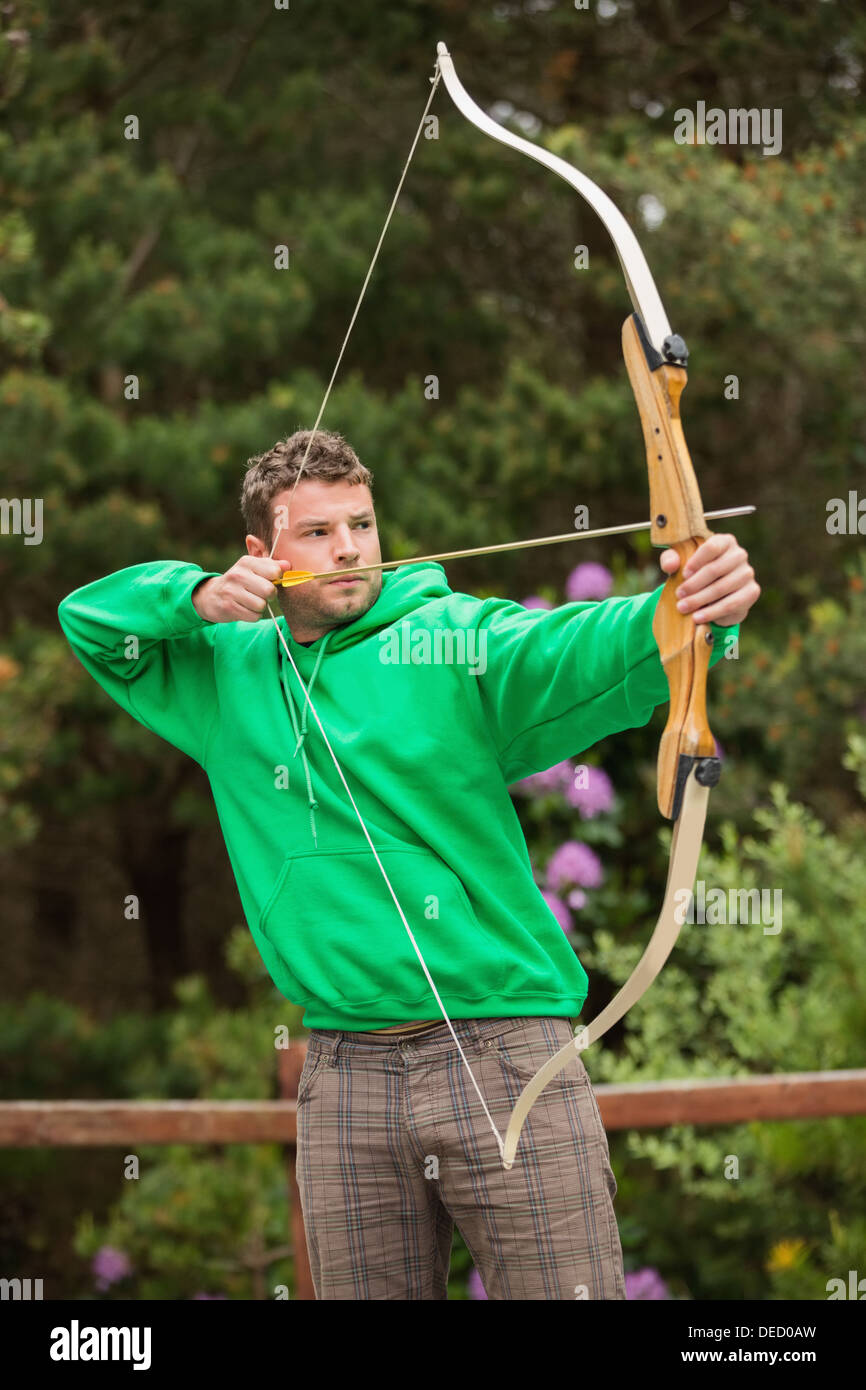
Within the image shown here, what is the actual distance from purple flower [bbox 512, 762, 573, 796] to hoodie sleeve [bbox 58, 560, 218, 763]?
Result: 1705 mm

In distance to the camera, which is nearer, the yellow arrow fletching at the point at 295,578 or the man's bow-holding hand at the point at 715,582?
the man's bow-holding hand at the point at 715,582

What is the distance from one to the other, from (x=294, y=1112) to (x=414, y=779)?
1324mm

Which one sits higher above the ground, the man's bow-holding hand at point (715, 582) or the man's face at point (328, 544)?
the man's face at point (328, 544)

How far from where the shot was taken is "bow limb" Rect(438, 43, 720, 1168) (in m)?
1.27

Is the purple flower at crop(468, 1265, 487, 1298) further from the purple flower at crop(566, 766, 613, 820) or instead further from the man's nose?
the man's nose

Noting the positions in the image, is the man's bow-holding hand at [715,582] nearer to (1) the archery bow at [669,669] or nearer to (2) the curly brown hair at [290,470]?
(1) the archery bow at [669,669]

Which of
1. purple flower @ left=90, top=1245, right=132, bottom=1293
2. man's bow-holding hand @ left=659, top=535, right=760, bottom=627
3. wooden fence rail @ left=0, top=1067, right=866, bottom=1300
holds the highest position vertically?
man's bow-holding hand @ left=659, top=535, right=760, bottom=627

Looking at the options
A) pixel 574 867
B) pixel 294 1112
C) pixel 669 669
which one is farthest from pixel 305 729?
pixel 574 867

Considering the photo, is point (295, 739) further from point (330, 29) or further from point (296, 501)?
point (330, 29)

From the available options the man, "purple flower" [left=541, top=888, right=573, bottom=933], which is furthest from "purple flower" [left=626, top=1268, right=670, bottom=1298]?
the man

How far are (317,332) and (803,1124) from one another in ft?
9.99

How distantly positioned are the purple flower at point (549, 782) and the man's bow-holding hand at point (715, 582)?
2022mm

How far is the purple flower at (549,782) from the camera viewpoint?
10.7 ft

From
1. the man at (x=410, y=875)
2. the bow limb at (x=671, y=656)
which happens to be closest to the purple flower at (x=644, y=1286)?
the man at (x=410, y=875)
